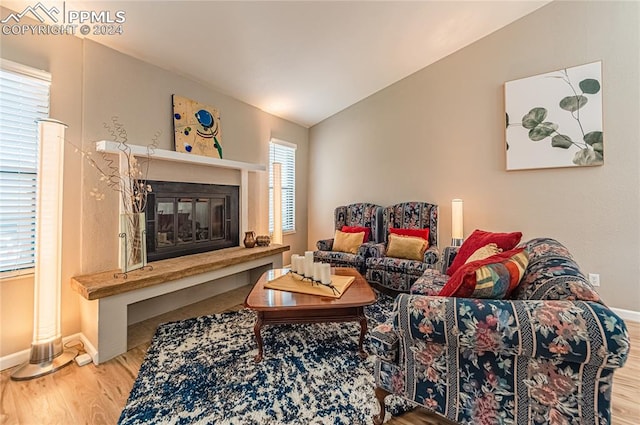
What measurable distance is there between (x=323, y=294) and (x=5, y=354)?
2349 millimetres

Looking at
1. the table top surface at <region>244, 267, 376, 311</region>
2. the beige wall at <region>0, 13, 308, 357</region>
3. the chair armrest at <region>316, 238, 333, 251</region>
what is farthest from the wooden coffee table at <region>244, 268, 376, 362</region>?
the chair armrest at <region>316, 238, 333, 251</region>

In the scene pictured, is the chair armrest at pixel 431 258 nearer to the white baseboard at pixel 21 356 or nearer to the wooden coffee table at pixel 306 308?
the wooden coffee table at pixel 306 308

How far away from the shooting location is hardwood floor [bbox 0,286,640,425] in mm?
1499

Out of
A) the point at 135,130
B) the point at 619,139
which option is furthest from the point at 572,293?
the point at 135,130

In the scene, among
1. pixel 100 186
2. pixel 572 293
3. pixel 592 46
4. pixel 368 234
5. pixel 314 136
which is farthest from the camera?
pixel 314 136

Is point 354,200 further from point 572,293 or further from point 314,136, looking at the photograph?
point 572,293

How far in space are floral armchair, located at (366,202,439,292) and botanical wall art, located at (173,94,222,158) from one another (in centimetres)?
240

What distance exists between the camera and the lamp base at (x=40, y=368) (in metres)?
1.83

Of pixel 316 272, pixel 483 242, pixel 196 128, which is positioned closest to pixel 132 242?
pixel 196 128

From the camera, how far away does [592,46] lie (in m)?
2.82

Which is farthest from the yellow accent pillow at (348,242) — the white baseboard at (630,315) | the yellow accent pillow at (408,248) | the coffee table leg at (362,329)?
the white baseboard at (630,315)

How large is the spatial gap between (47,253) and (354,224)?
3.45 meters

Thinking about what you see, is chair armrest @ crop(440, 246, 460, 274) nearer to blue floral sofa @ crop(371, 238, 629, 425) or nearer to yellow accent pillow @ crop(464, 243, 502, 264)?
yellow accent pillow @ crop(464, 243, 502, 264)

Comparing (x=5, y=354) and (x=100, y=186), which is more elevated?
(x=100, y=186)
